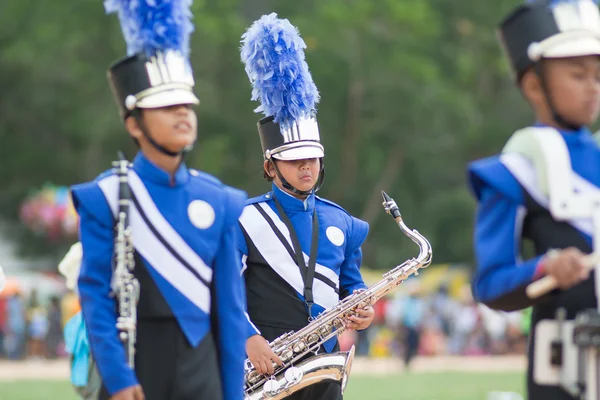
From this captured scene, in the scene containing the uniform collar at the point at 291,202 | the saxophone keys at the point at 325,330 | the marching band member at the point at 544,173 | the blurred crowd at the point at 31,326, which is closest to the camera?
the marching band member at the point at 544,173

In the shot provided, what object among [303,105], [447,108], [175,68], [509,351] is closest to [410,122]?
[447,108]

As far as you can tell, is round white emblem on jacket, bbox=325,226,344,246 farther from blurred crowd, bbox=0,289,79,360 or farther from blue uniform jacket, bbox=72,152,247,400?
blurred crowd, bbox=0,289,79,360

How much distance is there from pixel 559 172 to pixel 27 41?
41.4m

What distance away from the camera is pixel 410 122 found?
151ft

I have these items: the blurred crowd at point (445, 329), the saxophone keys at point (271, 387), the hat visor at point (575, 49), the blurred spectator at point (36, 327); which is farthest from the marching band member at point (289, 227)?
the blurred crowd at point (445, 329)

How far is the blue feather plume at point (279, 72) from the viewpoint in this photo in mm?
8664

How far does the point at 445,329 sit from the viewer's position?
3797cm

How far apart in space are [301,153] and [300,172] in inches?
4.4

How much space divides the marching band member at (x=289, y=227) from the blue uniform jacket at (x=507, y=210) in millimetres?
2890

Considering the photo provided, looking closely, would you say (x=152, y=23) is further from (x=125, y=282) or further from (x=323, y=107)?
Result: (x=323, y=107)

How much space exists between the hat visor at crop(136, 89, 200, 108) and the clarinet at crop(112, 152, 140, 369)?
36 centimetres

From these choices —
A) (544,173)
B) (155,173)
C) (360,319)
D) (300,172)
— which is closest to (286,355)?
(360,319)

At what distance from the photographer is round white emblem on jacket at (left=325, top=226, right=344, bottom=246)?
8375mm

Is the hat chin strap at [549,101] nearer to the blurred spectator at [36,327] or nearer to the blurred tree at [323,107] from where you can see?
the blurred spectator at [36,327]
